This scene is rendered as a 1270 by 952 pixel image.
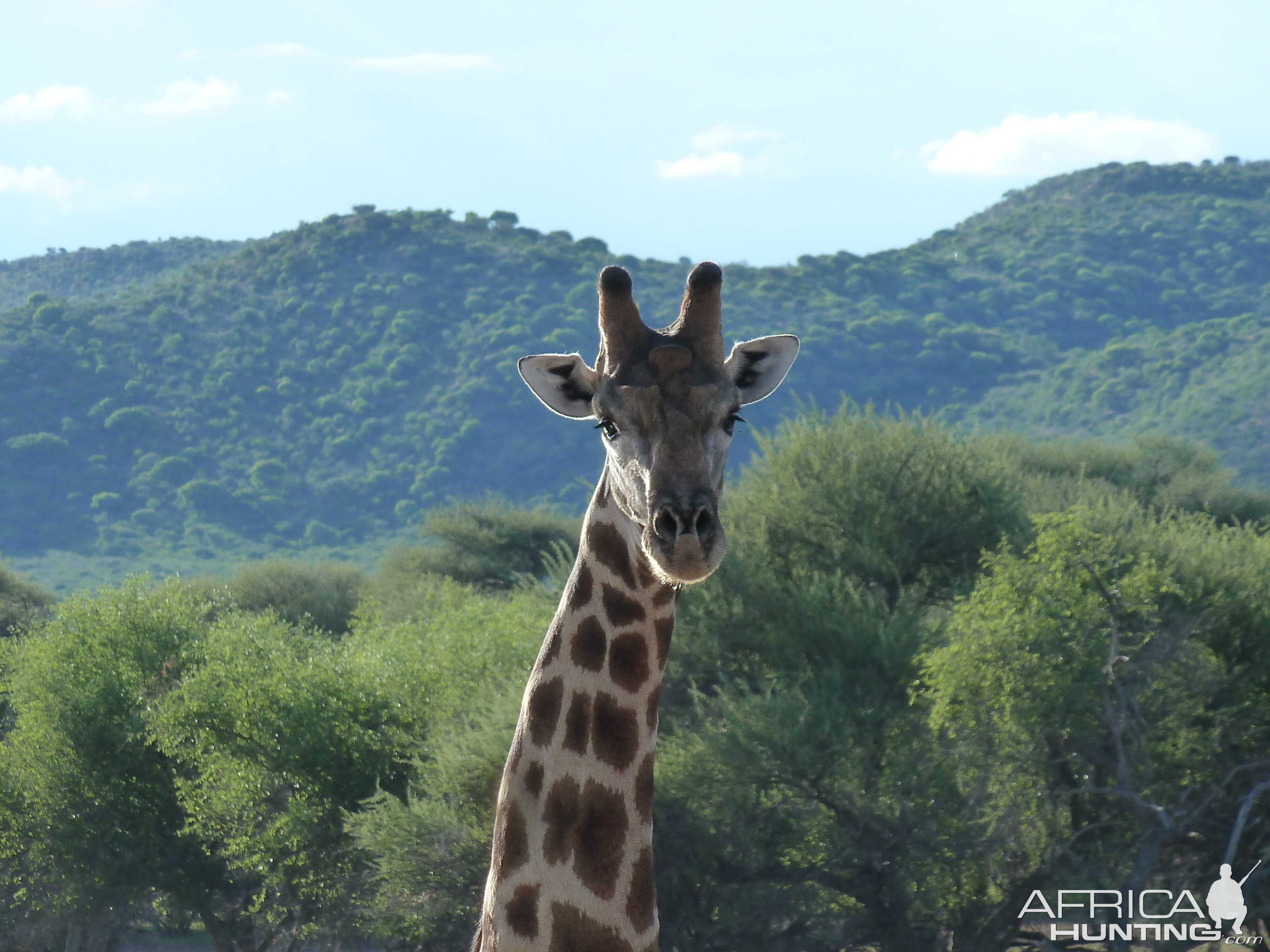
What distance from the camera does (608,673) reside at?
5.32 meters

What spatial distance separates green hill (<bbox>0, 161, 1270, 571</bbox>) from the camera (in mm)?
93500

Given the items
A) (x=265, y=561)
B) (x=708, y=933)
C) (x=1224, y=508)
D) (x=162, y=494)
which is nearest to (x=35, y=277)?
(x=162, y=494)

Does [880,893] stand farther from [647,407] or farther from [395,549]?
[395,549]

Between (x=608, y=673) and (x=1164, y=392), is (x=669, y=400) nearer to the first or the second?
(x=608, y=673)

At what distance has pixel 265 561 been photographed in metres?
47.0

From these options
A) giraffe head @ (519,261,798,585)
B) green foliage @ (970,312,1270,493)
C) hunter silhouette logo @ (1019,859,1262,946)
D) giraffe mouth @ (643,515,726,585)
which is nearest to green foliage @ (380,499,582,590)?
hunter silhouette logo @ (1019,859,1262,946)

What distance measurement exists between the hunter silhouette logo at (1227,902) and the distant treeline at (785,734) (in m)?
0.63

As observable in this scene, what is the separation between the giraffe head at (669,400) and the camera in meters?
4.41

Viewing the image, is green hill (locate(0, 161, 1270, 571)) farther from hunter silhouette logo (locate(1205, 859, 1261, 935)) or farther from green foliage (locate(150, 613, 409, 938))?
green foliage (locate(150, 613, 409, 938))

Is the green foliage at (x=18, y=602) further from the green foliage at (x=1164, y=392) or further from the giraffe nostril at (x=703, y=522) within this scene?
the green foliage at (x=1164, y=392)

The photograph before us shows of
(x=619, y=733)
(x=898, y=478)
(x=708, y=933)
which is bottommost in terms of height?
(x=708, y=933)

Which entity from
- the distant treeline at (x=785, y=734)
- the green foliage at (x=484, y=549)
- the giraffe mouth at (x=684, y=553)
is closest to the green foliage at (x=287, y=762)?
the distant treeline at (x=785, y=734)

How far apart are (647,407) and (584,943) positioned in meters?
1.92

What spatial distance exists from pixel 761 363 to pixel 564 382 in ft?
2.61
